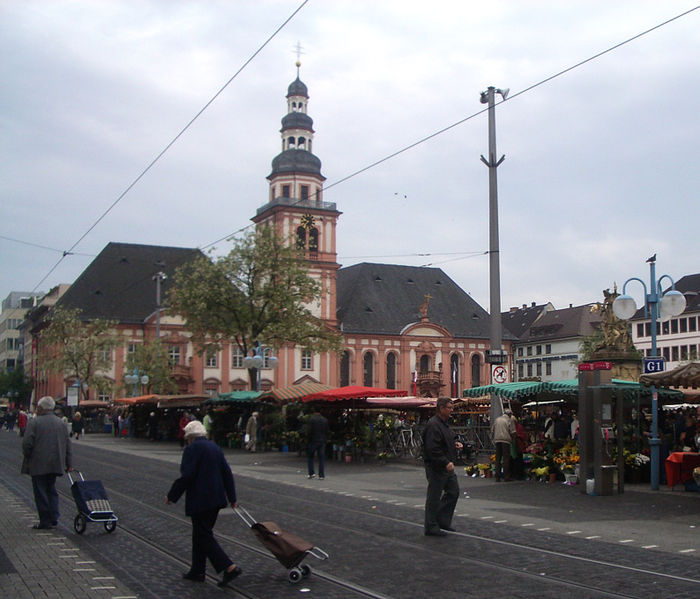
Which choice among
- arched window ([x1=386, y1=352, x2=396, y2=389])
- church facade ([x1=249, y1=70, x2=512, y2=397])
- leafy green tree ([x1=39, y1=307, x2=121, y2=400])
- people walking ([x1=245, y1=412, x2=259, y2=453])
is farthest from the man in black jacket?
arched window ([x1=386, y1=352, x2=396, y2=389])

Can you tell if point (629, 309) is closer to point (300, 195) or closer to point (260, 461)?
point (260, 461)

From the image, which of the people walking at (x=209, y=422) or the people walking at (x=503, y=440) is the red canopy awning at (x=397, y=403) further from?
the people walking at (x=209, y=422)

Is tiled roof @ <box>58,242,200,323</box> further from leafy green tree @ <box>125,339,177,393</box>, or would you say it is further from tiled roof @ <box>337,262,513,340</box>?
leafy green tree @ <box>125,339,177,393</box>

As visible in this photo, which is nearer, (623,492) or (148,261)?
(623,492)

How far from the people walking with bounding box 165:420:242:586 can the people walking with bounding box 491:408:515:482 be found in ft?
42.2

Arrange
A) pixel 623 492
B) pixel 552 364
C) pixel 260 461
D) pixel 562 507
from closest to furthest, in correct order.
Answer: pixel 562 507, pixel 623 492, pixel 260 461, pixel 552 364

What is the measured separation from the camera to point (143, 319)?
83.8 m

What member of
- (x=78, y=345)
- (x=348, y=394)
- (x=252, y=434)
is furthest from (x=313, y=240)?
(x=348, y=394)

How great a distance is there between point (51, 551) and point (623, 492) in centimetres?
1163

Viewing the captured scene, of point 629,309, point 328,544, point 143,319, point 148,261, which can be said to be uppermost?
point 148,261

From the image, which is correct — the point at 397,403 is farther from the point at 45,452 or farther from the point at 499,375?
the point at 45,452

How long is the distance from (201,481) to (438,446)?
418 centimetres

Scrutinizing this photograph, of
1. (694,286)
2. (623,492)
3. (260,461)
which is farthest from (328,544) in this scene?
(694,286)

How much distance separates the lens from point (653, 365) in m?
19.5
